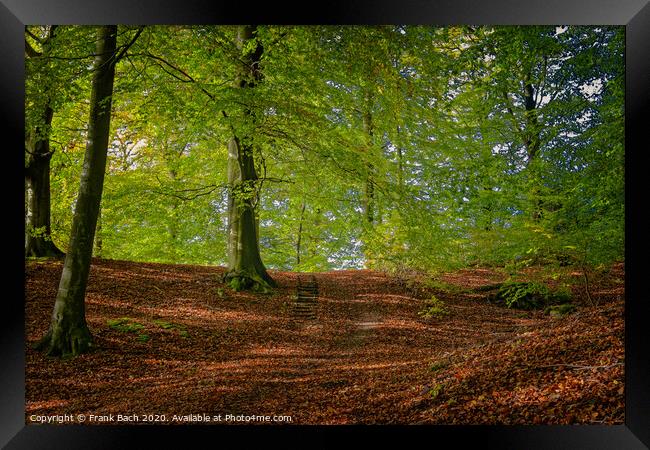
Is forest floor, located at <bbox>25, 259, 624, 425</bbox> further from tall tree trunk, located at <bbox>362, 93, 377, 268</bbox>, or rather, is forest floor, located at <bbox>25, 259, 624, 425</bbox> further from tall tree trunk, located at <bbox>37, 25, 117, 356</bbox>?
tall tree trunk, located at <bbox>362, 93, 377, 268</bbox>

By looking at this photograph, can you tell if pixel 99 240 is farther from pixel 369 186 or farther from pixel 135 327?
pixel 369 186

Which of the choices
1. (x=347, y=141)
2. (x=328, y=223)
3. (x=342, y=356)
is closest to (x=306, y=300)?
(x=342, y=356)

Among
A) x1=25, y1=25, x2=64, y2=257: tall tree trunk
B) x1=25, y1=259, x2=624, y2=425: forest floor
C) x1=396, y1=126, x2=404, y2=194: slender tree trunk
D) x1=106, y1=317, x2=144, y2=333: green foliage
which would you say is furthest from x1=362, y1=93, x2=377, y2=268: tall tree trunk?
x1=25, y1=25, x2=64, y2=257: tall tree trunk

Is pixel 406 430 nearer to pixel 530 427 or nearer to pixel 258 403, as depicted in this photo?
pixel 530 427

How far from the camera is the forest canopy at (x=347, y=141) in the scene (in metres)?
4.10

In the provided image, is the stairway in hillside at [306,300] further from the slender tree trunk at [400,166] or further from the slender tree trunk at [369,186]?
the slender tree trunk at [400,166]

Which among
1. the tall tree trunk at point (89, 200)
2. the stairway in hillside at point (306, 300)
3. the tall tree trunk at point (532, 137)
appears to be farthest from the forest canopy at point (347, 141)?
the stairway in hillside at point (306, 300)

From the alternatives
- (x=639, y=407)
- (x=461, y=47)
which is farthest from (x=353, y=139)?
(x=639, y=407)

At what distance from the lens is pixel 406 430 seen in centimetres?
356

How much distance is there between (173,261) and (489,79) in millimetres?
5072

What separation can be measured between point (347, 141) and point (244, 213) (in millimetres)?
2033

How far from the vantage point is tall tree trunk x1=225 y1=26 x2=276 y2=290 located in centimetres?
568

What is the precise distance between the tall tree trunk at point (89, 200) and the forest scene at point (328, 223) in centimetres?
2
